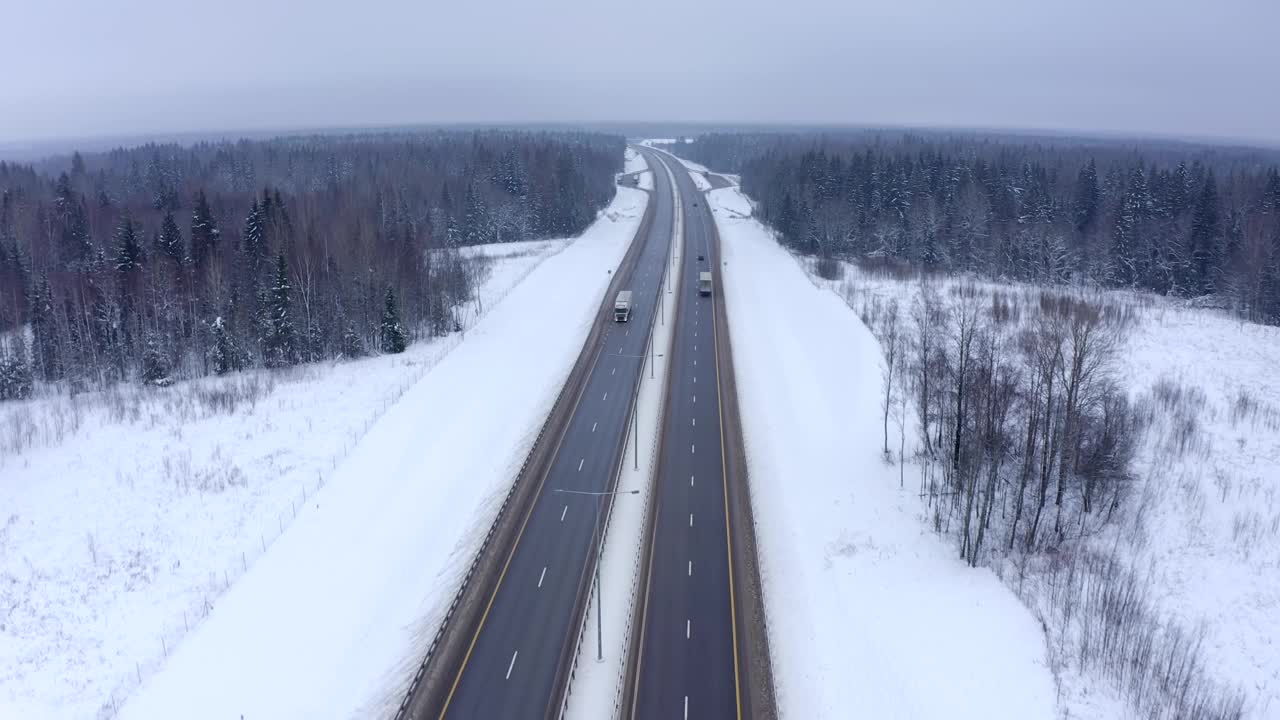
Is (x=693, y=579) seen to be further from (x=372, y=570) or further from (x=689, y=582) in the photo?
(x=372, y=570)

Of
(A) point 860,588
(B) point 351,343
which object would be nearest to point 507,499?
(A) point 860,588

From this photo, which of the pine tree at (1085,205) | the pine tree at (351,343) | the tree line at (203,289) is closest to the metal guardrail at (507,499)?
the tree line at (203,289)

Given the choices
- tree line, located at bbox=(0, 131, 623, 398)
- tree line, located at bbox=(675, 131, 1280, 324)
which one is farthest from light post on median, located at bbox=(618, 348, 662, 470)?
tree line, located at bbox=(675, 131, 1280, 324)

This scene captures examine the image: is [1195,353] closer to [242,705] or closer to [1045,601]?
[1045,601]

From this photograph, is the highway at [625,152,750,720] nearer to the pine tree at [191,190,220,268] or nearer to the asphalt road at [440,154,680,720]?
the asphalt road at [440,154,680,720]

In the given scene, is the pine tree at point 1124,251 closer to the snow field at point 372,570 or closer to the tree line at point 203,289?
the snow field at point 372,570
